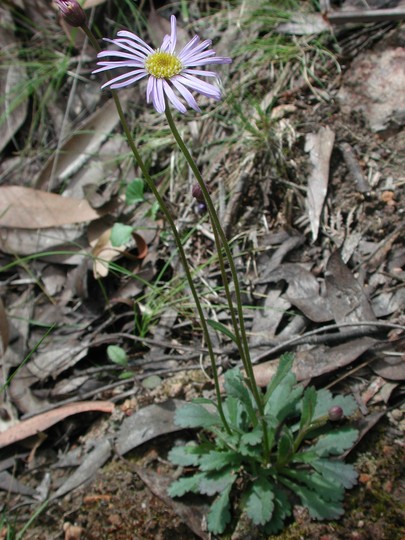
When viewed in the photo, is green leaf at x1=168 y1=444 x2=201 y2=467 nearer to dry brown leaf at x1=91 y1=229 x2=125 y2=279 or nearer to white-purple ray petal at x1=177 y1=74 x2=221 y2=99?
dry brown leaf at x1=91 y1=229 x2=125 y2=279

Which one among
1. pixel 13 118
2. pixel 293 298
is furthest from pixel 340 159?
pixel 13 118

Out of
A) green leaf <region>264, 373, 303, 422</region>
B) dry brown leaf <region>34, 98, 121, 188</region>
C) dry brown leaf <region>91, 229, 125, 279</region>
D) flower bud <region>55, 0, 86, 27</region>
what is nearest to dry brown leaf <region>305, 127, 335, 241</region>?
green leaf <region>264, 373, 303, 422</region>

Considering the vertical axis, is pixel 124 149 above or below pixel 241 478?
above

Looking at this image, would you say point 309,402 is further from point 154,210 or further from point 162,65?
point 154,210

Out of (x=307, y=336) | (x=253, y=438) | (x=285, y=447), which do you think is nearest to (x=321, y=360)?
(x=307, y=336)

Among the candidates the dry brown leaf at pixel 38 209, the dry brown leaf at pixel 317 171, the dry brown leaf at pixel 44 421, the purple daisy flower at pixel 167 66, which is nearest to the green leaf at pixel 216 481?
the dry brown leaf at pixel 44 421

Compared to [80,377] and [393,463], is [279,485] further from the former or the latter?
[80,377]
